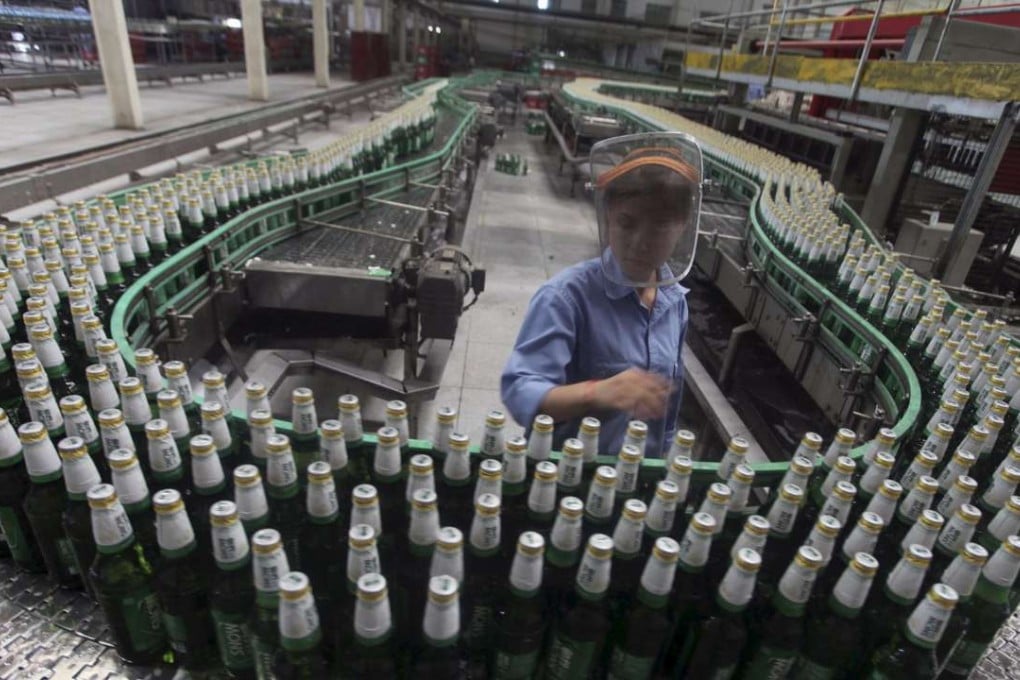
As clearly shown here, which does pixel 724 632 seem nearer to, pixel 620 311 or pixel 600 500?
pixel 600 500

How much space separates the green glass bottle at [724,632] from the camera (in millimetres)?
985

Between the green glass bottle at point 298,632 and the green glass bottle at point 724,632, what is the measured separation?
2.19 feet

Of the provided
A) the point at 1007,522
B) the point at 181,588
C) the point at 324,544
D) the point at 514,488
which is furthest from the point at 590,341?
the point at 181,588

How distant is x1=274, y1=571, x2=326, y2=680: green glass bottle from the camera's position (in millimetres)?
839

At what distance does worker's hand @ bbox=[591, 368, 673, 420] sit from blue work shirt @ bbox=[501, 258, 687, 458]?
0.41ft

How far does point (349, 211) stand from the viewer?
13.3 feet

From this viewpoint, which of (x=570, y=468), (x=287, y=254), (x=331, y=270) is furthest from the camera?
(x=287, y=254)

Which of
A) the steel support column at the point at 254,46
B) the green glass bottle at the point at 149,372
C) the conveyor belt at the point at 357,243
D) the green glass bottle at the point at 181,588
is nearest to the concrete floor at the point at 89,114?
the steel support column at the point at 254,46

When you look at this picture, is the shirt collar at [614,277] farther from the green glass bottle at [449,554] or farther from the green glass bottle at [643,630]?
the green glass bottle at [449,554]

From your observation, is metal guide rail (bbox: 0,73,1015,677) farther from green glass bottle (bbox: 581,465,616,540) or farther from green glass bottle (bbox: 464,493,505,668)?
green glass bottle (bbox: 464,493,505,668)

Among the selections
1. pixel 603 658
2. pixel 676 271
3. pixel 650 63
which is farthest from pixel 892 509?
pixel 650 63

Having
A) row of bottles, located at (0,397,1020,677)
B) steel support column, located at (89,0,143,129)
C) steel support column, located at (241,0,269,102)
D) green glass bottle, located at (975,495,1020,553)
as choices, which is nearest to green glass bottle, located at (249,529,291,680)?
row of bottles, located at (0,397,1020,677)

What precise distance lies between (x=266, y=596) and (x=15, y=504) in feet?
2.13

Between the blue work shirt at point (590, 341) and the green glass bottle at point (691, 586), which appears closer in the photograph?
the green glass bottle at point (691, 586)
